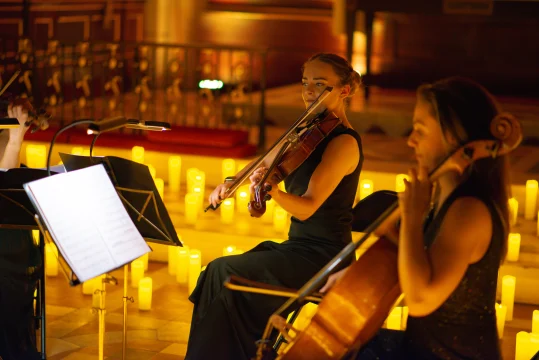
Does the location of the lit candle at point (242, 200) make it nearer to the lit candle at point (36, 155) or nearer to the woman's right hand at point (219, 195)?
the lit candle at point (36, 155)

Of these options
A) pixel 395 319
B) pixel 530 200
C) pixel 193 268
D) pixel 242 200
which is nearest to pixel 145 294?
pixel 193 268

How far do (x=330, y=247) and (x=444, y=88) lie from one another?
115 cm

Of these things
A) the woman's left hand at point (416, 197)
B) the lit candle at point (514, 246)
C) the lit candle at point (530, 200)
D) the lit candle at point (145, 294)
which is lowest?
the lit candle at point (145, 294)

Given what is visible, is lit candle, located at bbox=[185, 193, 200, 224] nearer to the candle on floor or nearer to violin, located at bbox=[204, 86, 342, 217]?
violin, located at bbox=[204, 86, 342, 217]

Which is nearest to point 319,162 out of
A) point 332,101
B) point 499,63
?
point 332,101

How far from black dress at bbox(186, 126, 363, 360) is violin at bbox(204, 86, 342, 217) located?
0.05 m

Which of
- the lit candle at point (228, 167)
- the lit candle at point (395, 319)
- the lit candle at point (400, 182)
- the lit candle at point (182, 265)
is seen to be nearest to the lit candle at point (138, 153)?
the lit candle at point (228, 167)

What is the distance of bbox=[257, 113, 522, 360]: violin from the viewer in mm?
Result: 2098

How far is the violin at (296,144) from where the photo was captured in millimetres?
3023

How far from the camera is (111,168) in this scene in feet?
9.81

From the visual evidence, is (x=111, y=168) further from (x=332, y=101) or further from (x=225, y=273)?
(x=332, y=101)

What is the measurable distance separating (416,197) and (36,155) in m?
3.77

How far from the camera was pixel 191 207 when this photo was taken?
4.87 meters

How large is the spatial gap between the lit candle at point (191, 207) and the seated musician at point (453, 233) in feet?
8.88
